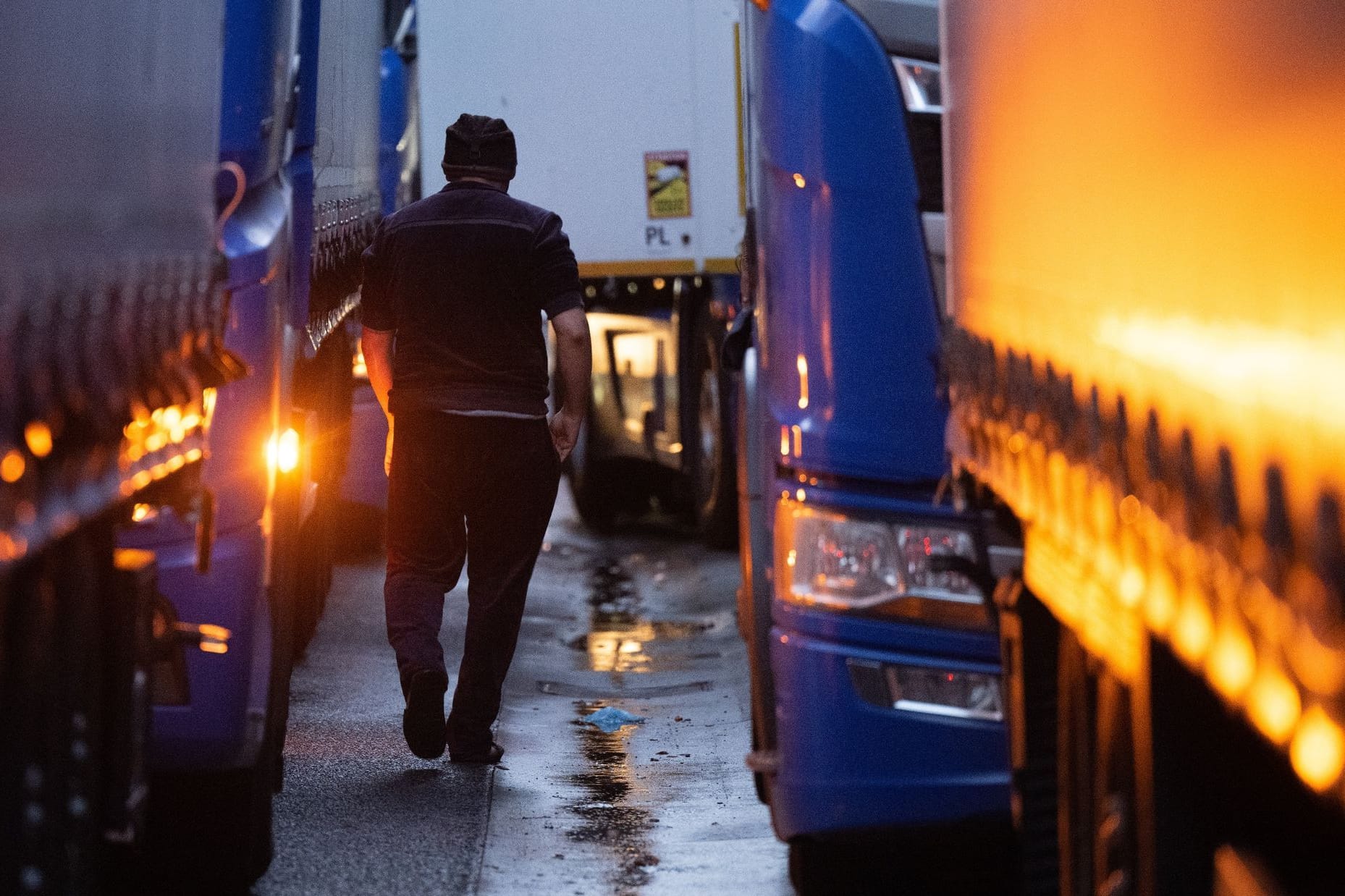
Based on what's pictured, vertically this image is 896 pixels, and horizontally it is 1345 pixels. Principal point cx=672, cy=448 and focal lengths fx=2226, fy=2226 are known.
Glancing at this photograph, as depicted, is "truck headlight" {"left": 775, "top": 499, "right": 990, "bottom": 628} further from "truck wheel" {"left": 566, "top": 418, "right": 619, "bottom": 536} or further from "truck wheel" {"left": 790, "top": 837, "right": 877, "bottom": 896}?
"truck wheel" {"left": 566, "top": 418, "right": 619, "bottom": 536}

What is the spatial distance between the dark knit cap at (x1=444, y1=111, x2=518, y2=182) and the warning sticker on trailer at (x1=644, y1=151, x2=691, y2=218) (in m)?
6.00

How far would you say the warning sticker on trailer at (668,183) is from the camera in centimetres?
1312

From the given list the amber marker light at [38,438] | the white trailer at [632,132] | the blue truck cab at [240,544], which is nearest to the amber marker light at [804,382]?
the blue truck cab at [240,544]

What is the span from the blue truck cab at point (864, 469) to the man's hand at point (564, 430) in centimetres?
→ 214

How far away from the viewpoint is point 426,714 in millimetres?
6770

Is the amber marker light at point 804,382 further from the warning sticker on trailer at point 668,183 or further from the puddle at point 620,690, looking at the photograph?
the warning sticker on trailer at point 668,183

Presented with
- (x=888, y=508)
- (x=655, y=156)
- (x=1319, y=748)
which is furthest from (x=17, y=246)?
(x=655, y=156)

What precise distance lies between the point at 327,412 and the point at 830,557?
446cm

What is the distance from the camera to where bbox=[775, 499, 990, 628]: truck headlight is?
4680mm

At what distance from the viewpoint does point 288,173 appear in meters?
6.02

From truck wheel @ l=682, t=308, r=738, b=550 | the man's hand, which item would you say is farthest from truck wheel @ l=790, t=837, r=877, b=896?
truck wheel @ l=682, t=308, r=738, b=550

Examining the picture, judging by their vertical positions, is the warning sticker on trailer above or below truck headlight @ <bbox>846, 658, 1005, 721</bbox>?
above

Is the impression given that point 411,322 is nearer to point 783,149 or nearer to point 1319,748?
point 783,149

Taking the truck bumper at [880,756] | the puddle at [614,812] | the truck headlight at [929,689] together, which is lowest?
the puddle at [614,812]
